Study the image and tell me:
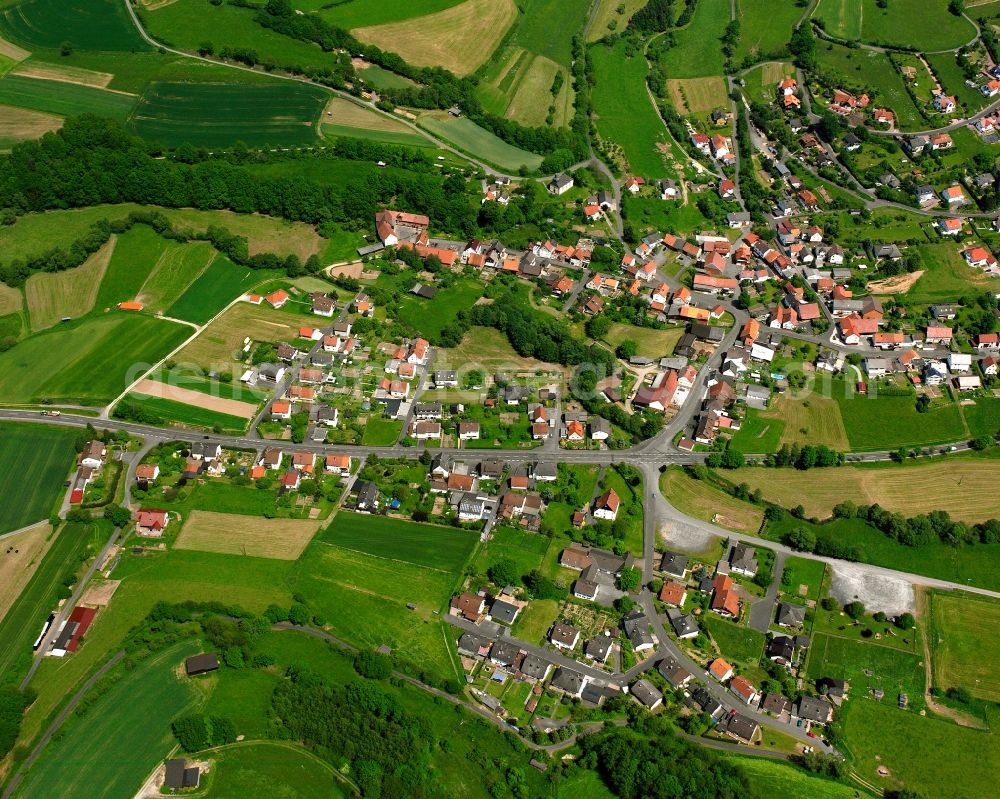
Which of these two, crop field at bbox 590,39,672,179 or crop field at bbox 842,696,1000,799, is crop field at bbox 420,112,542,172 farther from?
crop field at bbox 842,696,1000,799

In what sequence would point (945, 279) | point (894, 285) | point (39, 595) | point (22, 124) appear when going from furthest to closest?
point (22, 124) < point (945, 279) < point (894, 285) < point (39, 595)

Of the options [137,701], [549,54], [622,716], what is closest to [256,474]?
[137,701]

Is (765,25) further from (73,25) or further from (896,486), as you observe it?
(73,25)

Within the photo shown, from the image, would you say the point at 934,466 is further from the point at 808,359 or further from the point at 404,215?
the point at 404,215

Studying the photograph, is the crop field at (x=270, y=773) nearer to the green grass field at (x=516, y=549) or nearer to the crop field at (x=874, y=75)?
the green grass field at (x=516, y=549)

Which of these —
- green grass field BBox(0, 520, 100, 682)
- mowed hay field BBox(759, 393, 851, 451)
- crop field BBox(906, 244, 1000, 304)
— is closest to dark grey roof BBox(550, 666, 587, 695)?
mowed hay field BBox(759, 393, 851, 451)

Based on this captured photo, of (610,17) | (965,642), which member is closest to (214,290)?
(965,642)
